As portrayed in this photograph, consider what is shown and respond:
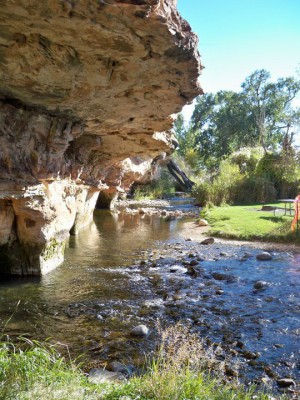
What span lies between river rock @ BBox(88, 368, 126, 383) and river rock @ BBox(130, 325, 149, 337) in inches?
53.8

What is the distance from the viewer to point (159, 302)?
26.6 ft

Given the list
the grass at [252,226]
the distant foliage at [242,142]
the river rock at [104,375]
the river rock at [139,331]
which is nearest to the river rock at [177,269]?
the river rock at [139,331]

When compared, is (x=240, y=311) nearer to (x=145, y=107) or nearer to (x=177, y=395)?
(x=177, y=395)

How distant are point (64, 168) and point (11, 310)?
5090mm

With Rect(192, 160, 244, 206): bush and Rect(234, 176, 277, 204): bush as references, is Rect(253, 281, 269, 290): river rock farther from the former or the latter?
Rect(234, 176, 277, 204): bush

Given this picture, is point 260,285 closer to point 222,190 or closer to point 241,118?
point 222,190

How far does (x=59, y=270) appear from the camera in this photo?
34.3 ft

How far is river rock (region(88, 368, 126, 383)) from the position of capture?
4641 millimetres

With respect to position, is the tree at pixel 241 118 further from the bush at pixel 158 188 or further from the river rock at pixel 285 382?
the river rock at pixel 285 382

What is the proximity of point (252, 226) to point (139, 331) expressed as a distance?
11633mm

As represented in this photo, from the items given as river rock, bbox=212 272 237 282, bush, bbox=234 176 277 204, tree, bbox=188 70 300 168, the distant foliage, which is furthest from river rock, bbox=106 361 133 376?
tree, bbox=188 70 300 168

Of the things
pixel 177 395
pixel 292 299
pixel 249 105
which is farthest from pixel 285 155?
pixel 249 105

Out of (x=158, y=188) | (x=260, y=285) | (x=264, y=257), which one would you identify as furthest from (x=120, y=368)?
(x=158, y=188)

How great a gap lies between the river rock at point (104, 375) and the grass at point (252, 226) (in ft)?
37.8
